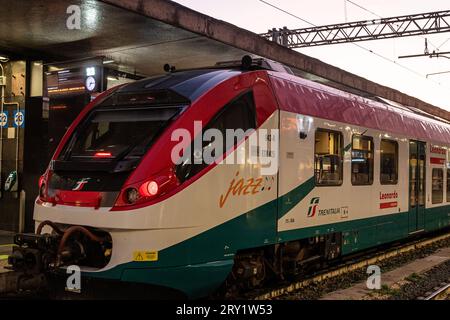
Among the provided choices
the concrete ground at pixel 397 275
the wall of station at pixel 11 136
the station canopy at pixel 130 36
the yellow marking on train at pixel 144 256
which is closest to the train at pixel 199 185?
the yellow marking on train at pixel 144 256

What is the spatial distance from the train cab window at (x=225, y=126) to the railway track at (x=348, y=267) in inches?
86.0

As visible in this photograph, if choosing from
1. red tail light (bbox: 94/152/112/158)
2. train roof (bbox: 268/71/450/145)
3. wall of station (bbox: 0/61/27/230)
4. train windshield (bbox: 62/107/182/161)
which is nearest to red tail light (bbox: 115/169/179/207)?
train windshield (bbox: 62/107/182/161)

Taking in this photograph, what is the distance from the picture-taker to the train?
5.21 m

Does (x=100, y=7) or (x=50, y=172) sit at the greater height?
(x=100, y=7)

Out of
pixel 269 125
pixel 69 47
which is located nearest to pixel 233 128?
pixel 269 125

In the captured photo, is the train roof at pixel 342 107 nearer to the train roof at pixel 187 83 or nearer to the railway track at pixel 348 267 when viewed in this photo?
the train roof at pixel 187 83

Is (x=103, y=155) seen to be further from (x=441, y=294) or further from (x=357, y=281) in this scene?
(x=441, y=294)

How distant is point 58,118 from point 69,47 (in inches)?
62.5

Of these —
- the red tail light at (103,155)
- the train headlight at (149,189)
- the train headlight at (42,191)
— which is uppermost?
the red tail light at (103,155)

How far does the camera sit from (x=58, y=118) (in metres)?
11.2

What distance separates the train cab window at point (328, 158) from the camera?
752 cm

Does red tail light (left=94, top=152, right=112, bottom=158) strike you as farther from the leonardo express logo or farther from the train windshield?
the leonardo express logo

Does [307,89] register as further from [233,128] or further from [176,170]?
[176,170]

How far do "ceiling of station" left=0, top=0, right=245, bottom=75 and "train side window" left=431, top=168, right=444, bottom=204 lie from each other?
5.79 m
